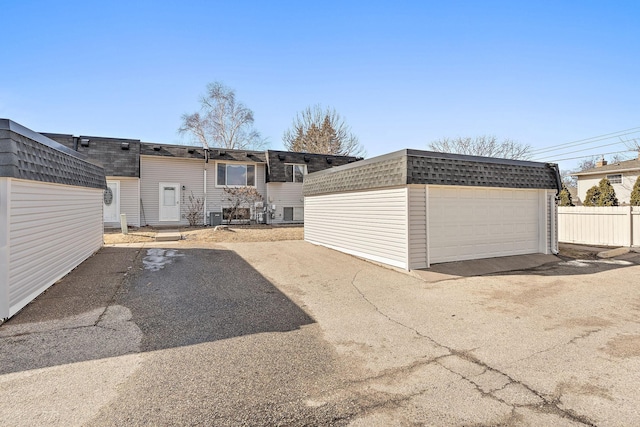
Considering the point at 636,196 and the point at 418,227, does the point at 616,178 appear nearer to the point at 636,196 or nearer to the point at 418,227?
the point at 636,196

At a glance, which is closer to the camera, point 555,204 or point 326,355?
point 326,355

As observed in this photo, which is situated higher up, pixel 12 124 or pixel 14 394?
pixel 12 124

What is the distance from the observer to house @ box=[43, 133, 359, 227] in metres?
17.3

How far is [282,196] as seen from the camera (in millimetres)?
20781

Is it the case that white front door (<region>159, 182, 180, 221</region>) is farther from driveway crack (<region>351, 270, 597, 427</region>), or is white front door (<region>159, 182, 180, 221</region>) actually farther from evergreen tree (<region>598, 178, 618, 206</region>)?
evergreen tree (<region>598, 178, 618, 206</region>)

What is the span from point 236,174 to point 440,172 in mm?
14836

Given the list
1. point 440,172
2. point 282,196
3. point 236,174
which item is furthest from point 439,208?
point 236,174

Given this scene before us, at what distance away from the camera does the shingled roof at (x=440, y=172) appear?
319 inches

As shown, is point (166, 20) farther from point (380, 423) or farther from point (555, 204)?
point (555, 204)

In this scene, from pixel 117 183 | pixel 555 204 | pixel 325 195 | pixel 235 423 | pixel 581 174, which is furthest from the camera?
pixel 581 174

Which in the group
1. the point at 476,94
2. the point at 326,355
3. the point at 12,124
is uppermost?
the point at 476,94

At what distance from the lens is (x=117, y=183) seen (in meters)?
17.4

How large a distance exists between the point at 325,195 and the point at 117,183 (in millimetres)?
12430

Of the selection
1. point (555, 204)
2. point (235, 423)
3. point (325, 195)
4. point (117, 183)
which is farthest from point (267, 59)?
point (235, 423)
